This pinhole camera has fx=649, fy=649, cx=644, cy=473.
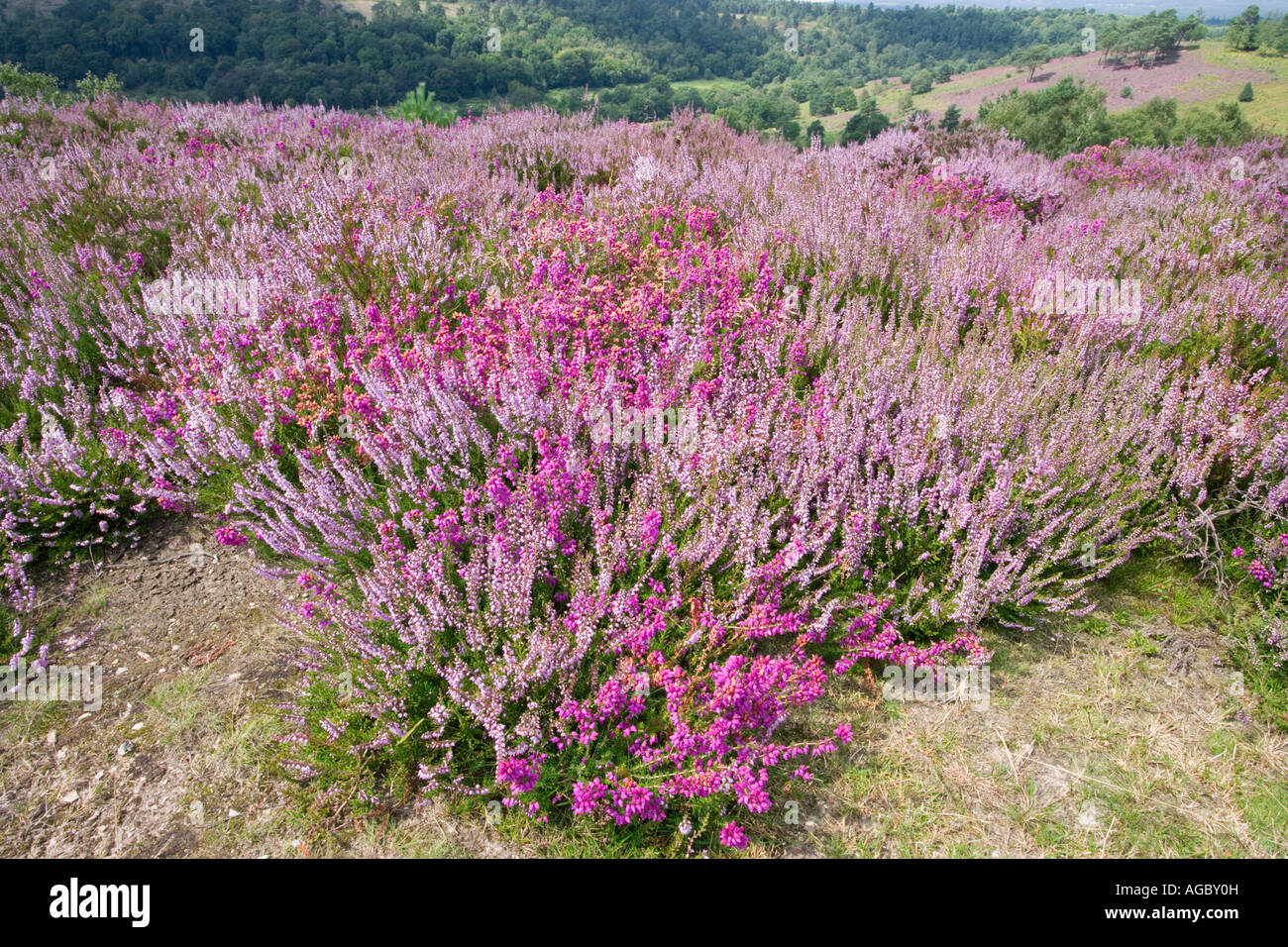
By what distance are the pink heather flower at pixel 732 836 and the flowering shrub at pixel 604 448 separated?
0.28 ft

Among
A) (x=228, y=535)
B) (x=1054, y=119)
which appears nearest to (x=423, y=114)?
(x=228, y=535)

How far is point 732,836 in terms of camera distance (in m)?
2.07

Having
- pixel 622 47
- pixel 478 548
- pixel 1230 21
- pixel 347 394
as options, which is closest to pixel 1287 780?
pixel 478 548

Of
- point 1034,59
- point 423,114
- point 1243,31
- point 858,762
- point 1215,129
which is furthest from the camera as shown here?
point 1034,59

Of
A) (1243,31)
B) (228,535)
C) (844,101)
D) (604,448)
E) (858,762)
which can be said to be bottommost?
(858,762)

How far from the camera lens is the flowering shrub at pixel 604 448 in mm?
2344

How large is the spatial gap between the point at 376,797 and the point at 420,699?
340 mm

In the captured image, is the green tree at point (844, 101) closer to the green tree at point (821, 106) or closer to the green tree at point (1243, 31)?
the green tree at point (821, 106)

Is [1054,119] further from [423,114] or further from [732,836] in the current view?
[732,836]

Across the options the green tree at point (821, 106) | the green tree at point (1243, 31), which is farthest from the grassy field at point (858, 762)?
the green tree at point (1243, 31)

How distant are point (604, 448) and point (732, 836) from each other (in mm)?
1695

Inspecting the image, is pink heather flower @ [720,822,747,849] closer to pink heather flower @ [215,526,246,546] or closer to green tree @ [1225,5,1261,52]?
pink heather flower @ [215,526,246,546]

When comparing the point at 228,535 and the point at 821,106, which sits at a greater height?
Result: the point at 821,106

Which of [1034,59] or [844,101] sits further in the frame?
[1034,59]
